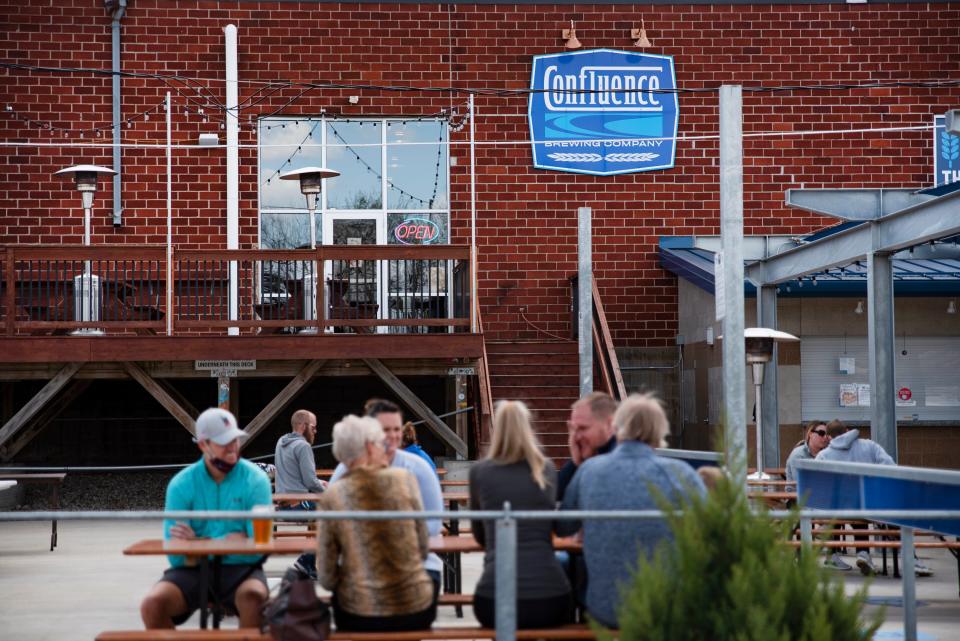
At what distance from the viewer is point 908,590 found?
585cm

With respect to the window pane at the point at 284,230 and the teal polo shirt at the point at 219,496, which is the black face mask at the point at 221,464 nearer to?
the teal polo shirt at the point at 219,496

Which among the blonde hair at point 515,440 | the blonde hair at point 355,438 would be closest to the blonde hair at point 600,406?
the blonde hair at point 515,440

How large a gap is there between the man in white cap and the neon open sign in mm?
14143

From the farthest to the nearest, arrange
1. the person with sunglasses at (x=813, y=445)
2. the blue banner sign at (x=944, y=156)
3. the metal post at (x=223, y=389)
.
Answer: the blue banner sign at (x=944, y=156)
the metal post at (x=223, y=389)
the person with sunglasses at (x=813, y=445)

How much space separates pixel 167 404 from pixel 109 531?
1957 mm

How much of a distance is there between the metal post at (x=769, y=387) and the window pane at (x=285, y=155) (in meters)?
7.15

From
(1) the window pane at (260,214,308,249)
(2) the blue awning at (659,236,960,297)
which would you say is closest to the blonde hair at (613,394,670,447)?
(2) the blue awning at (659,236,960,297)

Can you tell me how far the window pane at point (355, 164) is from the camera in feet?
67.3

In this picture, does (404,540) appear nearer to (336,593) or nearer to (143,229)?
(336,593)

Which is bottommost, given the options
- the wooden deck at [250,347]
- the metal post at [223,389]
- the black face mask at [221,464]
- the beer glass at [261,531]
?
the beer glass at [261,531]

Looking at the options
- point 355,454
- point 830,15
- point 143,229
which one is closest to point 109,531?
point 143,229

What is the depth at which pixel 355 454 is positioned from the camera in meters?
5.80

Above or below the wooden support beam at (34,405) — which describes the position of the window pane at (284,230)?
above

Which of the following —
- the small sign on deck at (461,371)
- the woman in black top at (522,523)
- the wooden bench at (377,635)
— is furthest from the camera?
the small sign on deck at (461,371)
